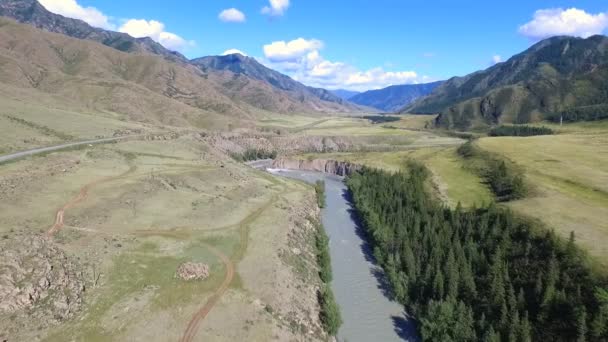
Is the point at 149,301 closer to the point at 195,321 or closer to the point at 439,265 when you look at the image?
the point at 195,321

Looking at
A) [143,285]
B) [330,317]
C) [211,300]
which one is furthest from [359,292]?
[143,285]

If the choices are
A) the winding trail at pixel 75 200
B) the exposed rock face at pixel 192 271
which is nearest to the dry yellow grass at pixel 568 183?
the exposed rock face at pixel 192 271

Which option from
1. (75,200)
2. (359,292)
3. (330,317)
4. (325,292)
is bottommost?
(359,292)

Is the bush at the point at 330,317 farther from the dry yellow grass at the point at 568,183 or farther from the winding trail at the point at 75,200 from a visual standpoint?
the winding trail at the point at 75,200

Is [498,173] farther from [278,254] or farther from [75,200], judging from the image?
[75,200]

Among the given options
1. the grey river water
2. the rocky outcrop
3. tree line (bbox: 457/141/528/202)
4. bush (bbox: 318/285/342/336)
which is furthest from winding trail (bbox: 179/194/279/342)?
tree line (bbox: 457/141/528/202)

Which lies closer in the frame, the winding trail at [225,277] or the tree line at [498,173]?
the winding trail at [225,277]
